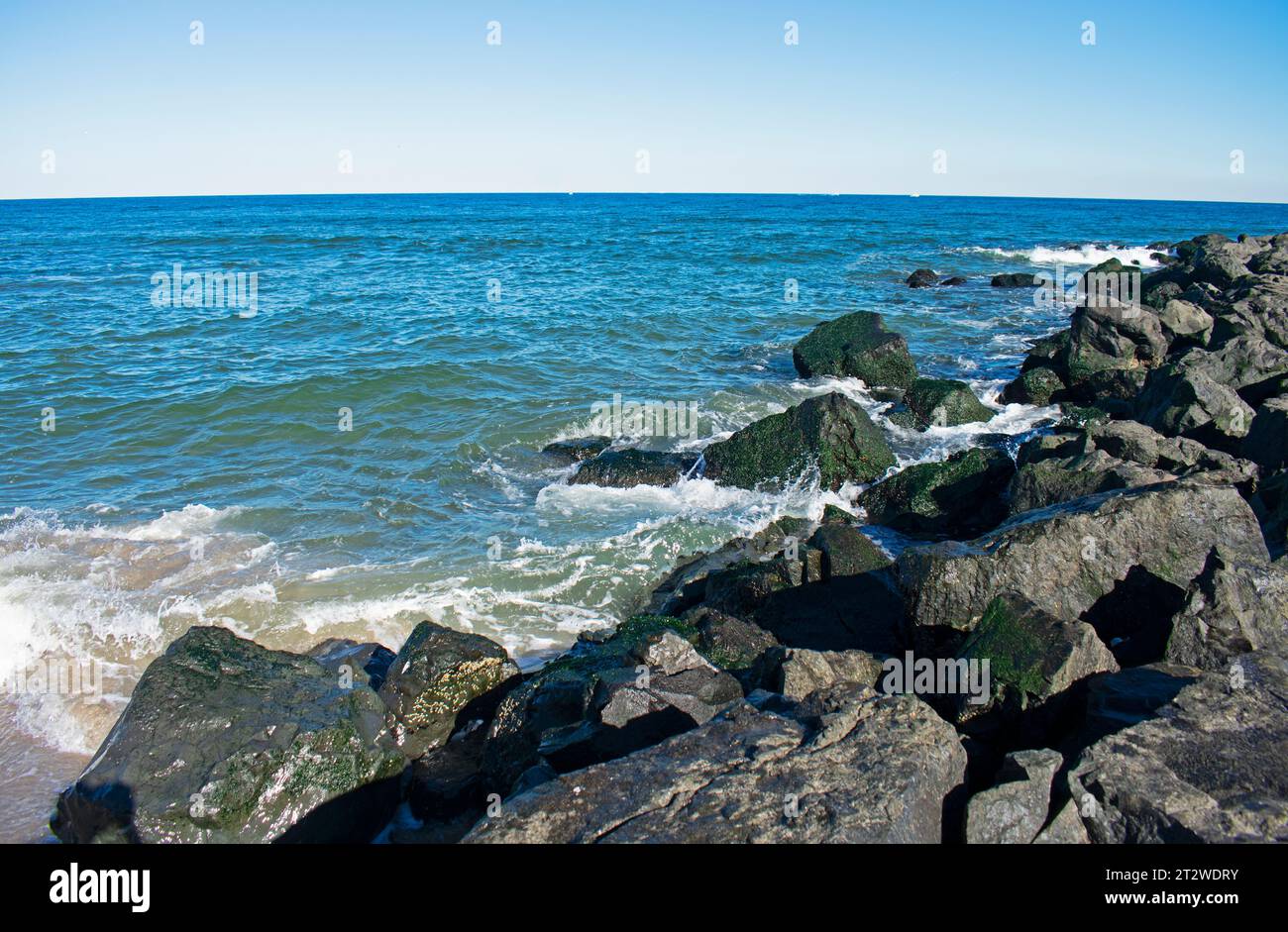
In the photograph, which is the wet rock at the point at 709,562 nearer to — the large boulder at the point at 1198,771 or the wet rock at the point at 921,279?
the large boulder at the point at 1198,771

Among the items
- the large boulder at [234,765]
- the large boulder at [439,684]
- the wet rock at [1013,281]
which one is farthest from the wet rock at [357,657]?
the wet rock at [1013,281]

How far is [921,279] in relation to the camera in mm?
34969

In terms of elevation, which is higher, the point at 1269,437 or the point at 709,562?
the point at 1269,437

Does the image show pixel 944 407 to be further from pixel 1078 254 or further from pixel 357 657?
pixel 1078 254

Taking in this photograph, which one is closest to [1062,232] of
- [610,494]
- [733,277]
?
[733,277]

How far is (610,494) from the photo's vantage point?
41.5 feet

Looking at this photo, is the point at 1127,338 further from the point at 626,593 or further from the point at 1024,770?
the point at 1024,770

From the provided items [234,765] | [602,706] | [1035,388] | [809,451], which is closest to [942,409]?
[1035,388]

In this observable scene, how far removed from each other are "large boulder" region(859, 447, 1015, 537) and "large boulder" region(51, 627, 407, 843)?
7380 millimetres

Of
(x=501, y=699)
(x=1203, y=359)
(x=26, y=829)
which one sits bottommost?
(x=26, y=829)

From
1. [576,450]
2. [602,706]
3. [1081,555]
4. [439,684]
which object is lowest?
[439,684]

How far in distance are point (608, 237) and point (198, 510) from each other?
46.8 m

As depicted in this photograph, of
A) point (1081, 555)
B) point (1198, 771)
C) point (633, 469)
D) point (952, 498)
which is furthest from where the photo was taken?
point (633, 469)

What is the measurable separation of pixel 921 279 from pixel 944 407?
21635 millimetres
